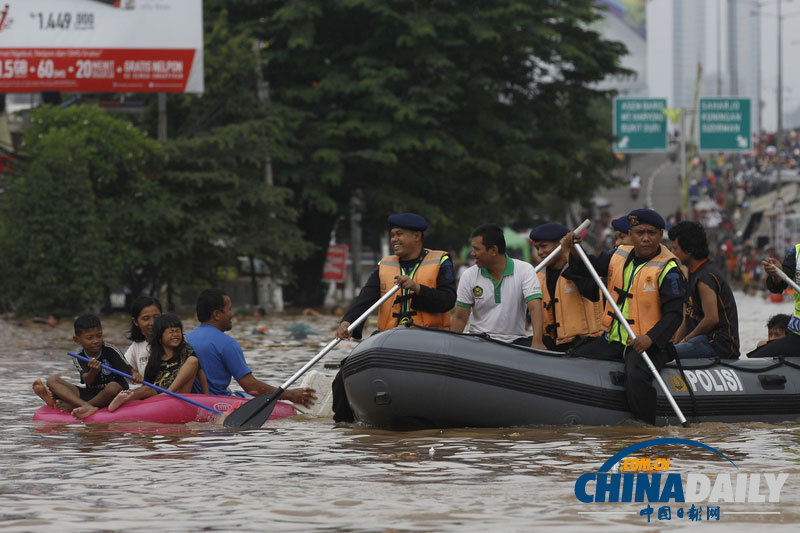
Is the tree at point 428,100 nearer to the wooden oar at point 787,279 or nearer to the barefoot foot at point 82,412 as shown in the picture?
the wooden oar at point 787,279

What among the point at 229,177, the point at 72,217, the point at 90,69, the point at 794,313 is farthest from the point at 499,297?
the point at 90,69

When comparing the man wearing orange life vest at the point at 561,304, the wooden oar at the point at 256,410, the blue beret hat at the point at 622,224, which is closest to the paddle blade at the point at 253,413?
the wooden oar at the point at 256,410

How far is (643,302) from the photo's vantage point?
10758 millimetres

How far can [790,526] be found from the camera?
21.6 feet

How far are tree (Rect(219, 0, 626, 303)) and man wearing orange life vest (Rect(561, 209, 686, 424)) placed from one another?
2157cm

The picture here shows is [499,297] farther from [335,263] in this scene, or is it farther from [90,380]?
[335,263]

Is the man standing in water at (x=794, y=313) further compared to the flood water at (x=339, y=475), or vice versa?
the man standing in water at (x=794, y=313)

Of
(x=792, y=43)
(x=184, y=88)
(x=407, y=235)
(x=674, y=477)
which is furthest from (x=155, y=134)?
(x=792, y=43)

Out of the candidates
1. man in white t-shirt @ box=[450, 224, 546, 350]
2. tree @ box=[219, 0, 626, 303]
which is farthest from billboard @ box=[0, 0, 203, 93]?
man in white t-shirt @ box=[450, 224, 546, 350]

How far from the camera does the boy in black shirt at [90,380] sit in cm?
1104

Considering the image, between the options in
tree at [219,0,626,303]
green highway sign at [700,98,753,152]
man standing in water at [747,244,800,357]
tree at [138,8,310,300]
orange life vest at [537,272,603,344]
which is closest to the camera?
orange life vest at [537,272,603,344]

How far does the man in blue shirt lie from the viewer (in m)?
11.2

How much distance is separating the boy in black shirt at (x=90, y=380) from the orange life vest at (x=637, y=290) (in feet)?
12.0

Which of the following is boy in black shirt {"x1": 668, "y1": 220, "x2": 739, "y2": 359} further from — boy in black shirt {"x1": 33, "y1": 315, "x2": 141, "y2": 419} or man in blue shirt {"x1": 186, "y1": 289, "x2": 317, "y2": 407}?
boy in black shirt {"x1": 33, "y1": 315, "x2": 141, "y2": 419}
